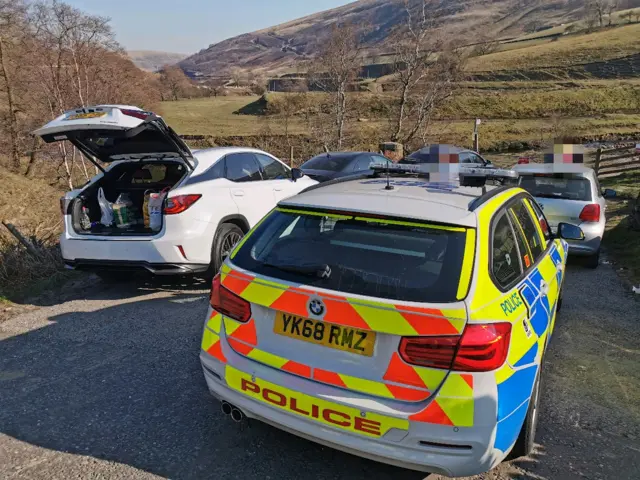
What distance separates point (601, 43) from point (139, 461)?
94856 mm

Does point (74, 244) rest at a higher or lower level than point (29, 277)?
higher

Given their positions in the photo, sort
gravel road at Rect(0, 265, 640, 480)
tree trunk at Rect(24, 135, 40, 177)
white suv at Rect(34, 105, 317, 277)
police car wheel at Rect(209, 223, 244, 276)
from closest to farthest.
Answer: gravel road at Rect(0, 265, 640, 480)
white suv at Rect(34, 105, 317, 277)
police car wheel at Rect(209, 223, 244, 276)
tree trunk at Rect(24, 135, 40, 177)

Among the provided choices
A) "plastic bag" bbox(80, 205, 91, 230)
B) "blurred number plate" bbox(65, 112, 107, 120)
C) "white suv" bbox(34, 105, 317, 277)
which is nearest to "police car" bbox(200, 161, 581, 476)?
"white suv" bbox(34, 105, 317, 277)

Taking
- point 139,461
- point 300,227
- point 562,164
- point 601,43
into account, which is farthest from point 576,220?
point 601,43

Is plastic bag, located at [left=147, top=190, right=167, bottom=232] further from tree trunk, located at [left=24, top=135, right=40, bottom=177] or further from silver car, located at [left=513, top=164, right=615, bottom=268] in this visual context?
tree trunk, located at [left=24, top=135, right=40, bottom=177]

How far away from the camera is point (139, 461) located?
9.65ft

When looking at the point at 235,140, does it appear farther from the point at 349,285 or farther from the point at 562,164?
the point at 349,285

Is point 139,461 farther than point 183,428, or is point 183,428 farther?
point 183,428

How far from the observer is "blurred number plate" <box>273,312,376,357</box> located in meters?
2.43

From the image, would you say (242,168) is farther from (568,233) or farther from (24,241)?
(568,233)

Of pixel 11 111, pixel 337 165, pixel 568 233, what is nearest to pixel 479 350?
pixel 568 233

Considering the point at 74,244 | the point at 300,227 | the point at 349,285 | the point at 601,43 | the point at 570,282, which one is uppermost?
the point at 601,43

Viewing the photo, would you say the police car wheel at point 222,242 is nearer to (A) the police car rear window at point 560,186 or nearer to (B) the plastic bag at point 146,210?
(B) the plastic bag at point 146,210

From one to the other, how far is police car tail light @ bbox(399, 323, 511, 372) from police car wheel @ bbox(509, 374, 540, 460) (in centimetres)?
72
